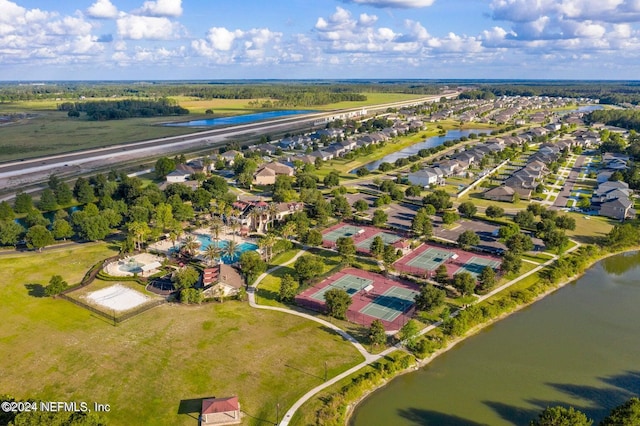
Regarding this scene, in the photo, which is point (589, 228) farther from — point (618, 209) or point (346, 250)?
point (346, 250)

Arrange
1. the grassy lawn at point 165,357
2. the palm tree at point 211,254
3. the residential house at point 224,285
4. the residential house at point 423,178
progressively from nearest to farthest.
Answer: the grassy lawn at point 165,357
the residential house at point 224,285
the palm tree at point 211,254
the residential house at point 423,178

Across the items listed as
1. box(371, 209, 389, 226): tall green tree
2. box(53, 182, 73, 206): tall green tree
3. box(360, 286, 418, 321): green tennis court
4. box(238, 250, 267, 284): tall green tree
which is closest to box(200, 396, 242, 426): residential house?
box(360, 286, 418, 321): green tennis court

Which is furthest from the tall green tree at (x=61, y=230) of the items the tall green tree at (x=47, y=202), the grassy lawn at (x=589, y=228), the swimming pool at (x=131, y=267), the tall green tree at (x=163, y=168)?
the grassy lawn at (x=589, y=228)

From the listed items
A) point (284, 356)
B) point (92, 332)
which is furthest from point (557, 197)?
point (92, 332)

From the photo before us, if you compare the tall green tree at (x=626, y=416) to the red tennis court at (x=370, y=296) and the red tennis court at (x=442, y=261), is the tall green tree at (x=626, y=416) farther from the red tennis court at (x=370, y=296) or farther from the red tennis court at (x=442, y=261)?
the red tennis court at (x=442, y=261)

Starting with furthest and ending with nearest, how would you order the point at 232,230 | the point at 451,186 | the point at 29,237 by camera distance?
the point at 451,186 < the point at 232,230 < the point at 29,237

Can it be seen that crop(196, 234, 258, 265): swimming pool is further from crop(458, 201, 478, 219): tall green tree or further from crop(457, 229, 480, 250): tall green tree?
crop(458, 201, 478, 219): tall green tree

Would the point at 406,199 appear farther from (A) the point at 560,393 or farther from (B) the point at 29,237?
(B) the point at 29,237
